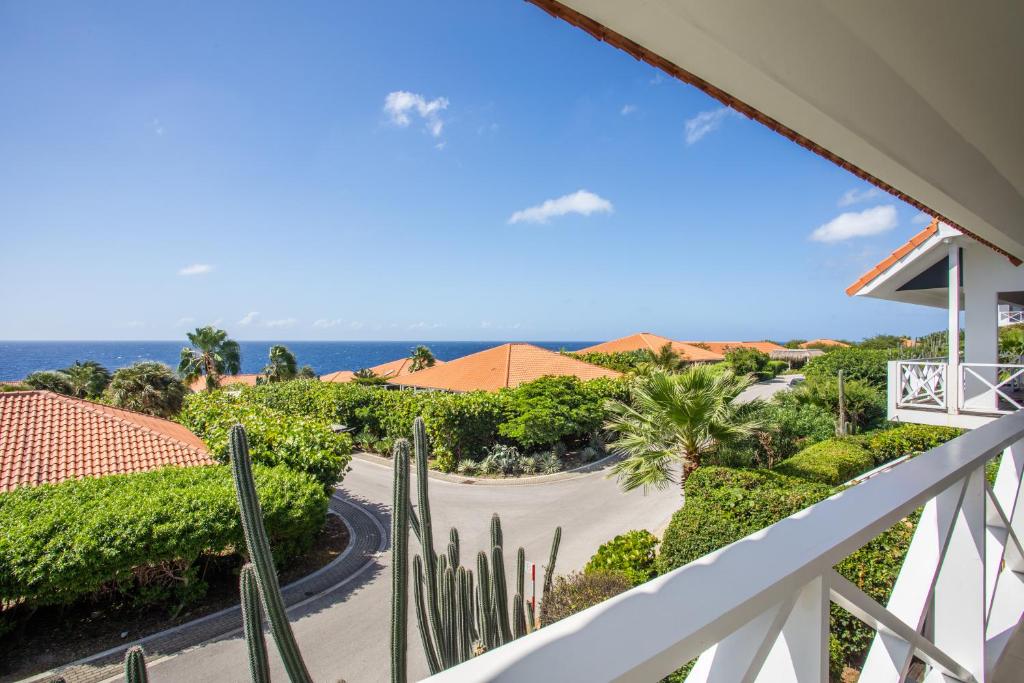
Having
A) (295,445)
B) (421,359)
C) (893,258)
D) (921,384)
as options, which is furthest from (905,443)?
(421,359)

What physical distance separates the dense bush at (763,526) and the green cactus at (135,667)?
5.58 meters

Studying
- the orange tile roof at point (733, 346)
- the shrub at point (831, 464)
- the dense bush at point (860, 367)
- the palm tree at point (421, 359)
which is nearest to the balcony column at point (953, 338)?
the shrub at point (831, 464)

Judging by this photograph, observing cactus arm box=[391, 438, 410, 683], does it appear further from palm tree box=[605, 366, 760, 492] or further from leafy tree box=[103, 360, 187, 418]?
leafy tree box=[103, 360, 187, 418]

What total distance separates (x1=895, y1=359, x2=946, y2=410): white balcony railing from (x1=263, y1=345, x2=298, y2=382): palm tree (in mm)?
36104

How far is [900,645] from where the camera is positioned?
1.24m

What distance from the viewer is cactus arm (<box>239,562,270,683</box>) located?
1608 millimetres

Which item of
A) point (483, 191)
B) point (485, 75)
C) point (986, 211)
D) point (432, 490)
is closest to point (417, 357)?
point (483, 191)

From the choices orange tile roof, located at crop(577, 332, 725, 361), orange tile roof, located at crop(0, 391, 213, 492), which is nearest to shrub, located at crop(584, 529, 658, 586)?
orange tile roof, located at crop(0, 391, 213, 492)

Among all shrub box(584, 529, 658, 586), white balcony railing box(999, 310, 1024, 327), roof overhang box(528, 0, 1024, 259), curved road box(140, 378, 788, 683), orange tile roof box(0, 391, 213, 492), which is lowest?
curved road box(140, 378, 788, 683)

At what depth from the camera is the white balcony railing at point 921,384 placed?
30.0 feet

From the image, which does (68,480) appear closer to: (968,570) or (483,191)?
(968,570)

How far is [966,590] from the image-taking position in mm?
1752

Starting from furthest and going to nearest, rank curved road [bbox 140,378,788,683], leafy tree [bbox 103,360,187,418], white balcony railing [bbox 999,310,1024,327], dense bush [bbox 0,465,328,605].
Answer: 1. leafy tree [bbox 103,360,187,418]
2. white balcony railing [bbox 999,310,1024,327]
3. dense bush [bbox 0,465,328,605]
4. curved road [bbox 140,378,788,683]

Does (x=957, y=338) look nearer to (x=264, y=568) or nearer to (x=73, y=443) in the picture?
(x=264, y=568)
